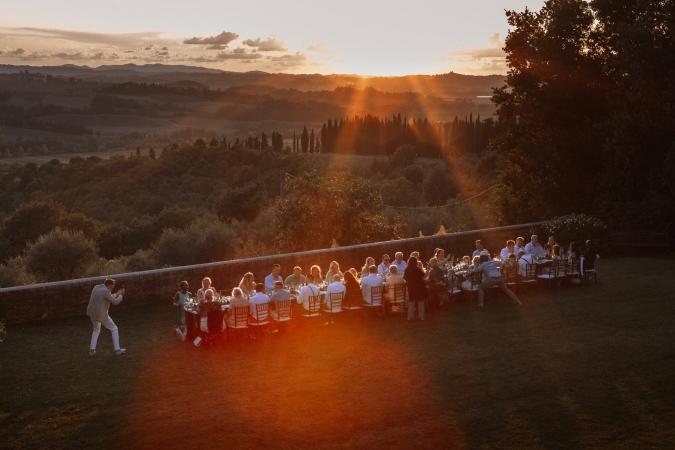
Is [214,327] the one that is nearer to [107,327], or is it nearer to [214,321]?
[214,321]

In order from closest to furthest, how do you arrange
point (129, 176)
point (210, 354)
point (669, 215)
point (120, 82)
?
point (210, 354) → point (669, 215) → point (129, 176) → point (120, 82)

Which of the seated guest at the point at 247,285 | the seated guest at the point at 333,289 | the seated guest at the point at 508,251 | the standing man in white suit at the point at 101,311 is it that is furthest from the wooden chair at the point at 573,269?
the standing man in white suit at the point at 101,311

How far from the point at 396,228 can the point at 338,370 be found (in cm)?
1942

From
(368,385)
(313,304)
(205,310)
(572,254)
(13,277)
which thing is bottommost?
(13,277)

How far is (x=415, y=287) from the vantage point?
16.4m

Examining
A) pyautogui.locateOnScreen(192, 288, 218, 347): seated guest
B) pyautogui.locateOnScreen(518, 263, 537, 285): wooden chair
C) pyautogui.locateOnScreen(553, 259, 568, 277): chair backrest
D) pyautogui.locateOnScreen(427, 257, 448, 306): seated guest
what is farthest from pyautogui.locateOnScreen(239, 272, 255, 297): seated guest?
pyautogui.locateOnScreen(553, 259, 568, 277): chair backrest

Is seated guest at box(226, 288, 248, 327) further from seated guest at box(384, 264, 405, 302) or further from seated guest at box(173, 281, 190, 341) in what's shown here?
seated guest at box(384, 264, 405, 302)

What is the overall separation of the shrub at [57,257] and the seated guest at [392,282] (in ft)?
66.6

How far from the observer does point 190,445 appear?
970 centimetres

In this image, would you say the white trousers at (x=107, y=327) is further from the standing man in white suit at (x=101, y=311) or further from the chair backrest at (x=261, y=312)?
the chair backrest at (x=261, y=312)

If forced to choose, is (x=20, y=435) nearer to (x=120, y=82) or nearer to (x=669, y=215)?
(x=669, y=215)

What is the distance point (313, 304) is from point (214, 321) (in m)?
2.54

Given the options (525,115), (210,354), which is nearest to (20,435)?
(210,354)

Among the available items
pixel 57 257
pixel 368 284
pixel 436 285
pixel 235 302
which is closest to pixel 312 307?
Result: pixel 368 284
